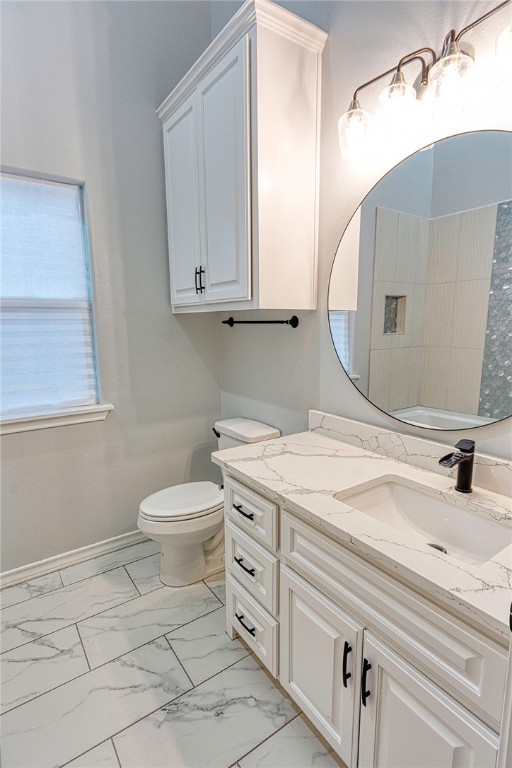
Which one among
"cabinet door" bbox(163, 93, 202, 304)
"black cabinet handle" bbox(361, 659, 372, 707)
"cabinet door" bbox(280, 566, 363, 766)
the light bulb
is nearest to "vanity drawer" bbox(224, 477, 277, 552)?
"cabinet door" bbox(280, 566, 363, 766)

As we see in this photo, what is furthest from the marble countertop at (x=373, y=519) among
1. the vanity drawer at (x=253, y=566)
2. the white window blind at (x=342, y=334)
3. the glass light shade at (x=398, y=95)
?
the glass light shade at (x=398, y=95)

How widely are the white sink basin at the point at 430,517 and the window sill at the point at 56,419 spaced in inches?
60.3

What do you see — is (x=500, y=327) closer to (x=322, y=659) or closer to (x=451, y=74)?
(x=451, y=74)

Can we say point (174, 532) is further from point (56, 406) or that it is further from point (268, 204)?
point (268, 204)

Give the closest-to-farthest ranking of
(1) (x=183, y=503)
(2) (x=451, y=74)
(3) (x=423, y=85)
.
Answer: (2) (x=451, y=74) < (3) (x=423, y=85) < (1) (x=183, y=503)

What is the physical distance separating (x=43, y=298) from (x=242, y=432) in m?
1.24

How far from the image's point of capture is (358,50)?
145 cm

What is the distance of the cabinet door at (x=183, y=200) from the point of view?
188 cm

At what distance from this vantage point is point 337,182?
5.22ft

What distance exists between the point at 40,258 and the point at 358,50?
5.51 feet

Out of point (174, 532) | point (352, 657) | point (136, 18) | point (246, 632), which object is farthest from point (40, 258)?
point (352, 657)

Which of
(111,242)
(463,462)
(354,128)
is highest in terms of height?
(354,128)

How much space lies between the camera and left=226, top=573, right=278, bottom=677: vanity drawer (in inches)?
52.7

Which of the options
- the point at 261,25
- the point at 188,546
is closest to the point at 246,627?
the point at 188,546
